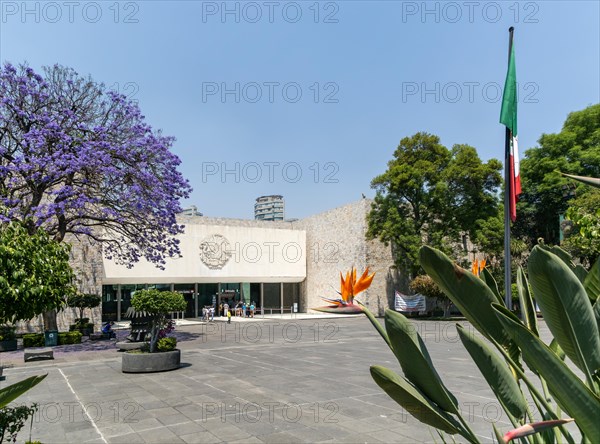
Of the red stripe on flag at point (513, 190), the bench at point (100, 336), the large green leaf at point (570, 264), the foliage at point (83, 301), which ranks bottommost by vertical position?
the bench at point (100, 336)

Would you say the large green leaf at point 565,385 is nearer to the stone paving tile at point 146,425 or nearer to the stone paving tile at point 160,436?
the stone paving tile at point 160,436

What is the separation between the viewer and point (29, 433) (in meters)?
7.23

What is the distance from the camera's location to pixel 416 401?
1.57m

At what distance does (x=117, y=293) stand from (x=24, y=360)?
54.6ft

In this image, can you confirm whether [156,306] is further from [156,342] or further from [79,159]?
[79,159]

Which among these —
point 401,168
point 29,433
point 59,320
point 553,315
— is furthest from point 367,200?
point 553,315

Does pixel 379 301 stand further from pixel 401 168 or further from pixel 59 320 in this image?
pixel 59 320

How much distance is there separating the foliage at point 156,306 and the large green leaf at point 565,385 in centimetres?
1291

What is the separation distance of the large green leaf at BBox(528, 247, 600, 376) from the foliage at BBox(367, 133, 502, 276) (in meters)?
30.2

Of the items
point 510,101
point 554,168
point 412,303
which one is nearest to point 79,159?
point 510,101

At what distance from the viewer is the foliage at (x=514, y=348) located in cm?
123

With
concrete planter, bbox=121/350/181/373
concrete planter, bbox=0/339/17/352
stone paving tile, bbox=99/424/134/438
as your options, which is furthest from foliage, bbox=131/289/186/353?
concrete planter, bbox=0/339/17/352

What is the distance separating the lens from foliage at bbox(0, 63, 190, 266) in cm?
1672

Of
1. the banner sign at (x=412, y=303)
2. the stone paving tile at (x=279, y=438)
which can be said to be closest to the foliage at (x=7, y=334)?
the stone paving tile at (x=279, y=438)
